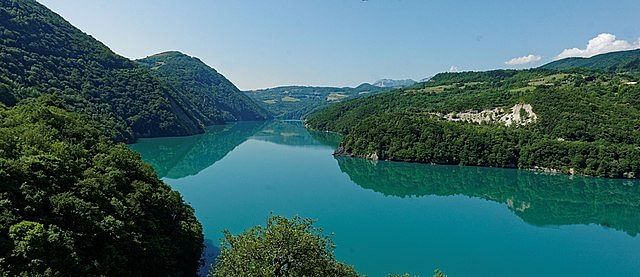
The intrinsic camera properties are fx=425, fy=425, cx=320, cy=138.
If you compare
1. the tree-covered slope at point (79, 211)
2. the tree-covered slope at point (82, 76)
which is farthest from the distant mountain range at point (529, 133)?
the tree-covered slope at point (79, 211)

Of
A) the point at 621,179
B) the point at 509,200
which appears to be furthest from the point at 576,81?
the point at 509,200

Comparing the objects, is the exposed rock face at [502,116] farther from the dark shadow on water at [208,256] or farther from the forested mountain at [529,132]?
the dark shadow on water at [208,256]

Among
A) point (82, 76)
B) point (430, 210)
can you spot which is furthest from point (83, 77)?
point (430, 210)

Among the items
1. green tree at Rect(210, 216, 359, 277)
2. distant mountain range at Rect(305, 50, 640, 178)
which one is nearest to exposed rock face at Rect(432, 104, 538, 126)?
distant mountain range at Rect(305, 50, 640, 178)

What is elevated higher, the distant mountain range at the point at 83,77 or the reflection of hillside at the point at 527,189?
the distant mountain range at the point at 83,77

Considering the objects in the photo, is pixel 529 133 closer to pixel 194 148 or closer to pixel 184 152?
pixel 184 152

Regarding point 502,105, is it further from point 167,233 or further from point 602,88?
point 167,233
